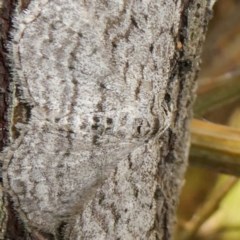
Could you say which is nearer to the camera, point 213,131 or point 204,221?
point 213,131

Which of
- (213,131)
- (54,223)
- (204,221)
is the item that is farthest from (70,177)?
(204,221)

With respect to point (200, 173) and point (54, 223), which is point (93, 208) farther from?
point (200, 173)

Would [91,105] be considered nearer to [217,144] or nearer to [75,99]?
[75,99]

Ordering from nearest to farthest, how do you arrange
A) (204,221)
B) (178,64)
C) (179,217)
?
(178,64) < (204,221) < (179,217)

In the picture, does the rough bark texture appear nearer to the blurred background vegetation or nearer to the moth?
the moth

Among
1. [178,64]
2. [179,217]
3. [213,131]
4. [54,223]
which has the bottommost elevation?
[179,217]

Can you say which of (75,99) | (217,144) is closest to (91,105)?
(75,99)

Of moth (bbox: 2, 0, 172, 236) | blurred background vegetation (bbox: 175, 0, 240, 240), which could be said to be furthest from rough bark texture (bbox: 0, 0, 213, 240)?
Result: blurred background vegetation (bbox: 175, 0, 240, 240)
